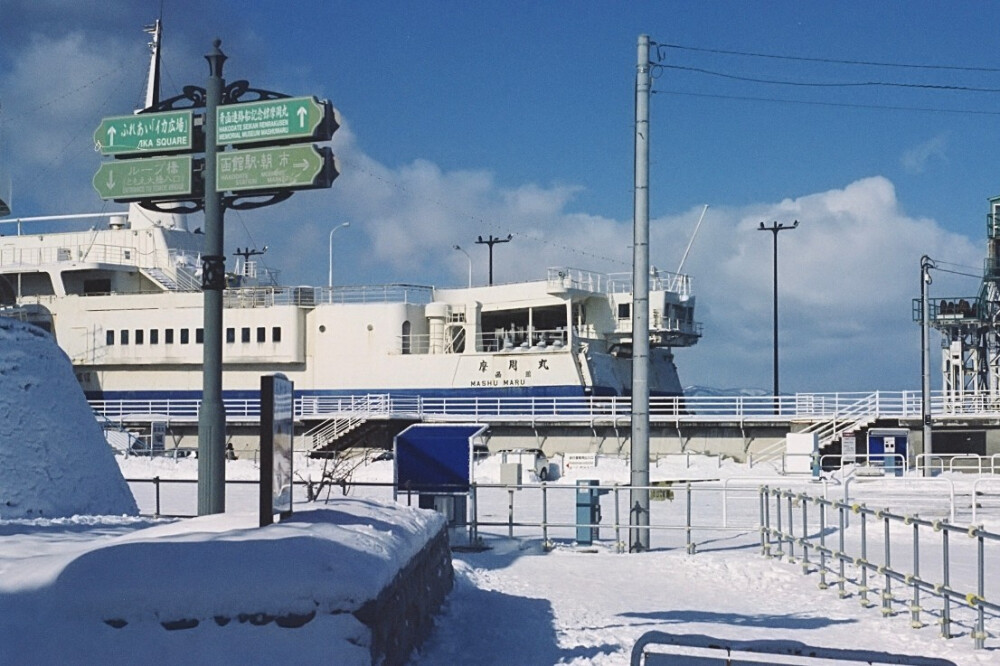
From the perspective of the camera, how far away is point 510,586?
12.9m

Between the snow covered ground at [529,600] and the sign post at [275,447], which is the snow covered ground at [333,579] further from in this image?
the sign post at [275,447]

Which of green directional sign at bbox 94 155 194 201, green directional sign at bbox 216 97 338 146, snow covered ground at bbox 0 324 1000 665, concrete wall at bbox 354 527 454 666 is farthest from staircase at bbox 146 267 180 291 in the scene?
concrete wall at bbox 354 527 454 666

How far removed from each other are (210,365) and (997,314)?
43886 millimetres

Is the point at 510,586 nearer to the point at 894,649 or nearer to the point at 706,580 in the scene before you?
the point at 706,580

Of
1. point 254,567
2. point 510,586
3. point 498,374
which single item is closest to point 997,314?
point 498,374

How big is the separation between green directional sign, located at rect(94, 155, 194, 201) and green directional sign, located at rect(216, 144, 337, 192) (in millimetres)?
700

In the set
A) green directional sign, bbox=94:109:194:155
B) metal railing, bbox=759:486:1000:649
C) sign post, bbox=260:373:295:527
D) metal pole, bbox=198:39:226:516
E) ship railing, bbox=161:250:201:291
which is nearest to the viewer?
sign post, bbox=260:373:295:527

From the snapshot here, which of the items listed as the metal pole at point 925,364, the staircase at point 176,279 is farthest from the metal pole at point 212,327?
the staircase at point 176,279

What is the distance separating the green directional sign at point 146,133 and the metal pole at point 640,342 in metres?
6.32

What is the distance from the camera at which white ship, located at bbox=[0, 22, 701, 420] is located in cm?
3997

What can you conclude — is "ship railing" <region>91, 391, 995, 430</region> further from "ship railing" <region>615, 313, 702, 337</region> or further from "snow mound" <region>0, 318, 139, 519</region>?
"snow mound" <region>0, 318, 139, 519</region>

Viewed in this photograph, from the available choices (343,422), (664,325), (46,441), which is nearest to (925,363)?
(664,325)

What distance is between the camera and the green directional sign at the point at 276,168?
1354cm

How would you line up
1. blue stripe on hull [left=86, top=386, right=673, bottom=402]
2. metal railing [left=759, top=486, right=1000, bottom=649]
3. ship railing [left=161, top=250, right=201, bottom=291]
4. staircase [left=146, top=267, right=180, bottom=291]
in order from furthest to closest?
ship railing [left=161, top=250, right=201, bottom=291] → staircase [left=146, top=267, right=180, bottom=291] → blue stripe on hull [left=86, top=386, right=673, bottom=402] → metal railing [left=759, top=486, right=1000, bottom=649]
